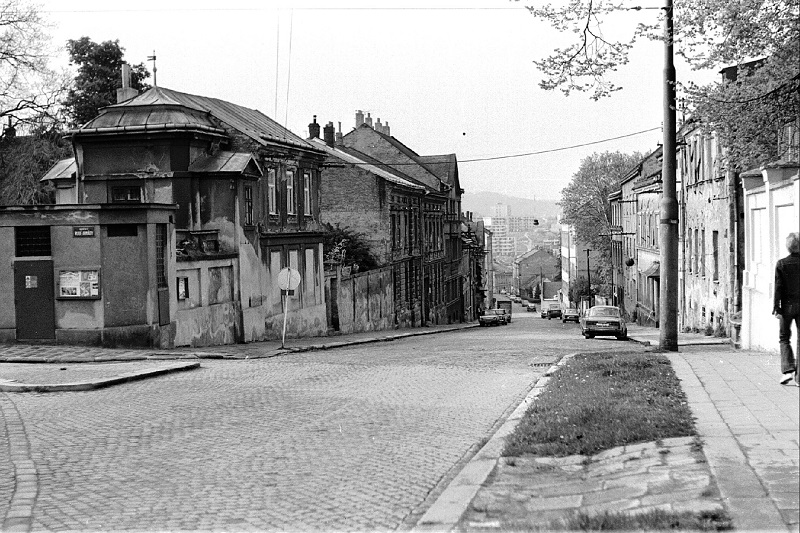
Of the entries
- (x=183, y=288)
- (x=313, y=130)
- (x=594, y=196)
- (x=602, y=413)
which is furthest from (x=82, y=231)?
(x=594, y=196)

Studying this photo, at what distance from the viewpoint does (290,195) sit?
1350 inches

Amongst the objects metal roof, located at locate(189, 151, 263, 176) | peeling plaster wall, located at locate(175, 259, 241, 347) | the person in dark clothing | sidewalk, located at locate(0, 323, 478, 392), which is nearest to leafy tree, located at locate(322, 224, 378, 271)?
metal roof, located at locate(189, 151, 263, 176)

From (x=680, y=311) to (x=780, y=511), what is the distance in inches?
1463

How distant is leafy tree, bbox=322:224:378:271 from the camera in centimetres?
4569

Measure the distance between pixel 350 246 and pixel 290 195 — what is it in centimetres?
1248

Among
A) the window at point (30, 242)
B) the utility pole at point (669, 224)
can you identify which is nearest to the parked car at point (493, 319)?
the window at point (30, 242)

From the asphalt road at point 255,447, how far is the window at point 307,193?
749 inches

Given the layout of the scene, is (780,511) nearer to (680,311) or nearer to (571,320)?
(680,311)

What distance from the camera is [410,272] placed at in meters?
54.8

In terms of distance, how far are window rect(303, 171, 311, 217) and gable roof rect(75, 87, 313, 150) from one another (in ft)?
7.12

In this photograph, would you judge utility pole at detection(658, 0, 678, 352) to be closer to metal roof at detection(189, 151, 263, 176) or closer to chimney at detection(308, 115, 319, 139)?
metal roof at detection(189, 151, 263, 176)

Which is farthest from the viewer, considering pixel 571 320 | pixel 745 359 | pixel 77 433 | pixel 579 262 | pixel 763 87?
pixel 579 262

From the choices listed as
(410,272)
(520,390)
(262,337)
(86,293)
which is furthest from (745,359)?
(410,272)

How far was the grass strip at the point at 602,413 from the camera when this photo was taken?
9.02m
